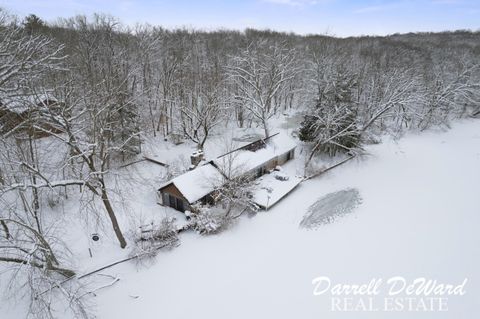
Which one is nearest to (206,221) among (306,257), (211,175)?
(211,175)

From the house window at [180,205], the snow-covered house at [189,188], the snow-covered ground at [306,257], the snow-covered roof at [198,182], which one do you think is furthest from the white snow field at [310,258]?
the snow-covered roof at [198,182]

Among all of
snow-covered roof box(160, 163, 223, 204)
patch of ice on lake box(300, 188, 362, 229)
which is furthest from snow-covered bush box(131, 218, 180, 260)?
patch of ice on lake box(300, 188, 362, 229)

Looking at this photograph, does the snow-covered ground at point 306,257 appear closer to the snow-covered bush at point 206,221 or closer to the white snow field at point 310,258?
the white snow field at point 310,258

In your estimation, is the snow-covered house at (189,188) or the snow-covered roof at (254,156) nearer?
the snow-covered house at (189,188)

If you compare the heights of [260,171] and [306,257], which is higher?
[260,171]

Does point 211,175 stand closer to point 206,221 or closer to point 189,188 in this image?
point 189,188

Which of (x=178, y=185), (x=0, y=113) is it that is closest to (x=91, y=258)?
(x=178, y=185)
